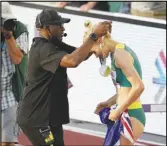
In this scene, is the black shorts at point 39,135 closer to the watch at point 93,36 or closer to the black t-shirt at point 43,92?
the black t-shirt at point 43,92

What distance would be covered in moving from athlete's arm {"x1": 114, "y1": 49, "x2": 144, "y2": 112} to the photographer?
3.36 feet

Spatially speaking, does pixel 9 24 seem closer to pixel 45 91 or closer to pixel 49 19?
pixel 49 19

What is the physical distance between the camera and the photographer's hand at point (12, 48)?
602 cm

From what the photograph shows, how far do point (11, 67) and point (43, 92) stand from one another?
2.21 ft

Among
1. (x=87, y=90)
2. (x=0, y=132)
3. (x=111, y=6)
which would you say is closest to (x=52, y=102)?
(x=0, y=132)

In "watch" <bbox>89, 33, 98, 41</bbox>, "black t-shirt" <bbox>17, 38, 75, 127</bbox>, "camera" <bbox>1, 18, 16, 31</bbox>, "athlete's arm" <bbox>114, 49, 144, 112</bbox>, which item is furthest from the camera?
"camera" <bbox>1, 18, 16, 31</bbox>

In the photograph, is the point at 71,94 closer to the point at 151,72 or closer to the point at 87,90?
the point at 87,90

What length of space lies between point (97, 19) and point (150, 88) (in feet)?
3.67

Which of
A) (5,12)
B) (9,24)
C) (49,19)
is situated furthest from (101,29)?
(5,12)

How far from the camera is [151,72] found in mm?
8797

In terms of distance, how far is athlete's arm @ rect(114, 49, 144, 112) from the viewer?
18.0 feet

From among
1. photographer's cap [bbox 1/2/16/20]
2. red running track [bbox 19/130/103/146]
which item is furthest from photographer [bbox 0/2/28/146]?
red running track [bbox 19/130/103/146]

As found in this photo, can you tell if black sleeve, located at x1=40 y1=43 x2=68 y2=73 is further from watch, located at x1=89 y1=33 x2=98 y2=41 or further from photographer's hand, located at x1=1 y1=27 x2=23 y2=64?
photographer's hand, located at x1=1 y1=27 x2=23 y2=64

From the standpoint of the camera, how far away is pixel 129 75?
554 centimetres
